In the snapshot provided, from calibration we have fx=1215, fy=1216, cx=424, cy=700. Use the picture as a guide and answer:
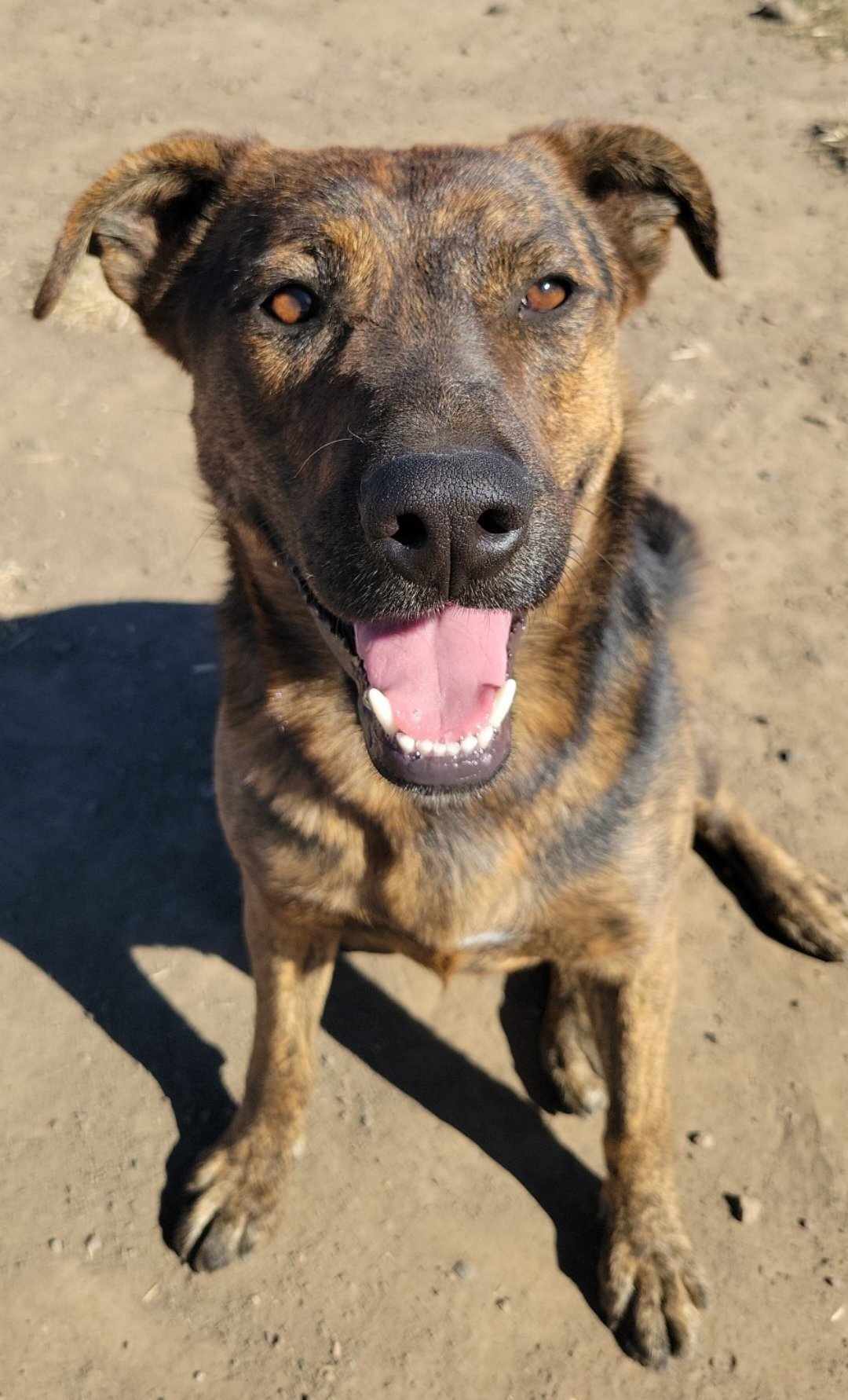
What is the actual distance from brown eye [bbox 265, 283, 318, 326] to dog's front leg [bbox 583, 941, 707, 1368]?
5.97 feet

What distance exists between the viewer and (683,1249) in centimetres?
333

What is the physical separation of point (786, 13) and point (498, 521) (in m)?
8.00

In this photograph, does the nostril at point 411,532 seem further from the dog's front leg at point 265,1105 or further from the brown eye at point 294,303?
the dog's front leg at point 265,1105

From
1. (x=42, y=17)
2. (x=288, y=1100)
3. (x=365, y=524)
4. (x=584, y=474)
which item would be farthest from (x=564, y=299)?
(x=42, y=17)

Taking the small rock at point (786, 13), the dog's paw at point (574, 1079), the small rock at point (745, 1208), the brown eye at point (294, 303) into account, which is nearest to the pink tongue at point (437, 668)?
the brown eye at point (294, 303)

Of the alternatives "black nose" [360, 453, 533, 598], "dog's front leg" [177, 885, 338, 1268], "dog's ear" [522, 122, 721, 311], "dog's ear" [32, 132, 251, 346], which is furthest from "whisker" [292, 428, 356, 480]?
"dog's front leg" [177, 885, 338, 1268]

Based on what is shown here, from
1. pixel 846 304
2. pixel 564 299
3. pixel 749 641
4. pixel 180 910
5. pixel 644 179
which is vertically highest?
pixel 644 179

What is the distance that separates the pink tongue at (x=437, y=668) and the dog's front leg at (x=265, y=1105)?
91 cm

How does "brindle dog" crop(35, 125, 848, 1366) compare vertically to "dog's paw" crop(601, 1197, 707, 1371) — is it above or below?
above

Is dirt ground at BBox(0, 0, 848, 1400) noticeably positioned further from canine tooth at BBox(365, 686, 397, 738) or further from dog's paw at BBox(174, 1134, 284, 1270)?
canine tooth at BBox(365, 686, 397, 738)

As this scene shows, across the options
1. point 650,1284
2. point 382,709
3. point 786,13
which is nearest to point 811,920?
point 650,1284

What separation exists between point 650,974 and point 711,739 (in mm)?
1083

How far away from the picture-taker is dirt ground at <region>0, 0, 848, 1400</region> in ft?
10.9

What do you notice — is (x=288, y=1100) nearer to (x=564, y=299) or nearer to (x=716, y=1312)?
(x=716, y=1312)
